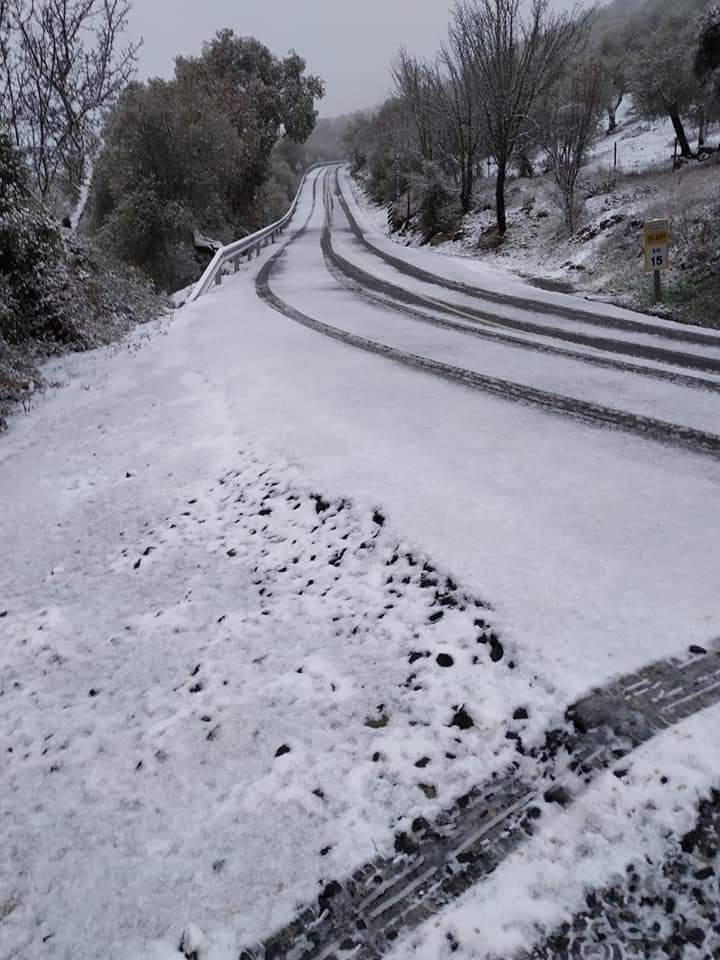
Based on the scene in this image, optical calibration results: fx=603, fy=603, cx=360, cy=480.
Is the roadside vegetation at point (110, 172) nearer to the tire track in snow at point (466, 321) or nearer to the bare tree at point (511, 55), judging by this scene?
the tire track in snow at point (466, 321)

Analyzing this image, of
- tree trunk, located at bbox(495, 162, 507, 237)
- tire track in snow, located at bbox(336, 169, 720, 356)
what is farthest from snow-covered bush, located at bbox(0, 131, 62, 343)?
tree trunk, located at bbox(495, 162, 507, 237)

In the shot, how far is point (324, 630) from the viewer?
3.42 m

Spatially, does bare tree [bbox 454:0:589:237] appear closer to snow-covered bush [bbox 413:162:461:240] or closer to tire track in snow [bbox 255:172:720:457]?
snow-covered bush [bbox 413:162:461:240]

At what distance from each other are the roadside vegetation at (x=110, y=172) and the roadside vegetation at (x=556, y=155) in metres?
9.88

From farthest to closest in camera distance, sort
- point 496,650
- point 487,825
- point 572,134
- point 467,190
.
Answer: point 467,190, point 572,134, point 496,650, point 487,825

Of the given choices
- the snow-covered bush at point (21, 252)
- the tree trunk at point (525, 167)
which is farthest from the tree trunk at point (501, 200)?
the snow-covered bush at point (21, 252)

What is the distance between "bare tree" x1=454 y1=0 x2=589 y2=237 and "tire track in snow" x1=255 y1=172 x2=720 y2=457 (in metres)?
16.2

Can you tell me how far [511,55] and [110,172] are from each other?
15.9m

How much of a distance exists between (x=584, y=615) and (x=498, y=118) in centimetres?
2311

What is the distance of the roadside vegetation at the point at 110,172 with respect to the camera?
9695mm

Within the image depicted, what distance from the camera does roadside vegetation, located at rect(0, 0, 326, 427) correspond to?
31.8ft

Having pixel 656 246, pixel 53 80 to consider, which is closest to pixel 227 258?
pixel 53 80

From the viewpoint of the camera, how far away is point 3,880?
2330 millimetres

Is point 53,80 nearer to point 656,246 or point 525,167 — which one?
point 656,246
